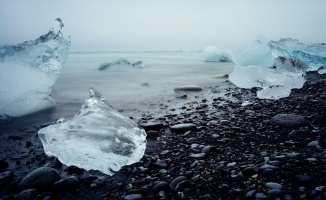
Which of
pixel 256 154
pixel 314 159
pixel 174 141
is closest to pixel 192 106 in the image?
pixel 174 141

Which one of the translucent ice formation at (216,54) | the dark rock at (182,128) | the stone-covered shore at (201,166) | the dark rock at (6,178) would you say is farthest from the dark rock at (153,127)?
the translucent ice formation at (216,54)

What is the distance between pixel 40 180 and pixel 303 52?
45.0ft

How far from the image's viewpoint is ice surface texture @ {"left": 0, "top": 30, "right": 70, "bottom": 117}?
499cm

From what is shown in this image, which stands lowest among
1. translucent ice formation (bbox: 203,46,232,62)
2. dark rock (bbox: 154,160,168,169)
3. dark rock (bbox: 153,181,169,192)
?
dark rock (bbox: 153,181,169,192)

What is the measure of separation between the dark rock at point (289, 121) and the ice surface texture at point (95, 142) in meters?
2.09

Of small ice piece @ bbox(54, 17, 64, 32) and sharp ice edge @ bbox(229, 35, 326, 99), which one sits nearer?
sharp ice edge @ bbox(229, 35, 326, 99)

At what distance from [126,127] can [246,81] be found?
202 inches

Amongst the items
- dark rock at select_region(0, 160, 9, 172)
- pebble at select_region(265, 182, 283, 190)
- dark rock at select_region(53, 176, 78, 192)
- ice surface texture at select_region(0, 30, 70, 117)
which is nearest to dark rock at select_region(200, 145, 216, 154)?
pebble at select_region(265, 182, 283, 190)

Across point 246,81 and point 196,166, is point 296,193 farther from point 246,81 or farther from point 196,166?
point 246,81

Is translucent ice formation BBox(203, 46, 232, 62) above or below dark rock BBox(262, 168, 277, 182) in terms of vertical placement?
above

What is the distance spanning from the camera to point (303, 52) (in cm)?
1227

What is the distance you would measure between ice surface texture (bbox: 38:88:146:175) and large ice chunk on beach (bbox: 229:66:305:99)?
398cm

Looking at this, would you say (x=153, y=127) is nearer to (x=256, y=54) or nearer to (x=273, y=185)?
(x=273, y=185)

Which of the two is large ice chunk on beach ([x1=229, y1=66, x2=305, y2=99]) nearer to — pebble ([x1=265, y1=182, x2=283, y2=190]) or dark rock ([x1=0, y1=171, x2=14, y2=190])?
pebble ([x1=265, y1=182, x2=283, y2=190])
